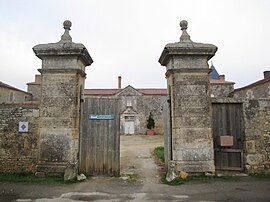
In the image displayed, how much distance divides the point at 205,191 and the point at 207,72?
2897mm

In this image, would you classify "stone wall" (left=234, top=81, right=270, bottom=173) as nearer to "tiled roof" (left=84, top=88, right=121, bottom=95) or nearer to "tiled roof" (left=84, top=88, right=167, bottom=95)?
"tiled roof" (left=84, top=88, right=167, bottom=95)

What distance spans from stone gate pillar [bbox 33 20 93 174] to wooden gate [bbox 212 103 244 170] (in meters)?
3.72

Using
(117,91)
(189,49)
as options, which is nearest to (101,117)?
(189,49)

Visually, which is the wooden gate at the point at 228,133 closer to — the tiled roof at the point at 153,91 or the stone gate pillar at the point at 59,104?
the stone gate pillar at the point at 59,104

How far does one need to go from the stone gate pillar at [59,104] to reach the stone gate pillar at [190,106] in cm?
245

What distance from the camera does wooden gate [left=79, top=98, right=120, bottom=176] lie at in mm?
5367

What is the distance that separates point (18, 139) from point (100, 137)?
2.12m

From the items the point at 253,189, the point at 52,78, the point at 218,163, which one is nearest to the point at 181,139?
the point at 218,163

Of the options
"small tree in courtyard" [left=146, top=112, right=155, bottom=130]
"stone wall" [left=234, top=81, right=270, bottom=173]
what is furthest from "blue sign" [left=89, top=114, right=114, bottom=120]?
"small tree in courtyard" [left=146, top=112, right=155, bottom=130]

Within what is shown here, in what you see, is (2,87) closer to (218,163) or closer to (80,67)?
(80,67)

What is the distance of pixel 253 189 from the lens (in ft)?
13.8

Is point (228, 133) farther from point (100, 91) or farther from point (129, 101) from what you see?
point (100, 91)

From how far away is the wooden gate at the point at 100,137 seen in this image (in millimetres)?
5367

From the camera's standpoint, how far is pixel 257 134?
17.9 feet
